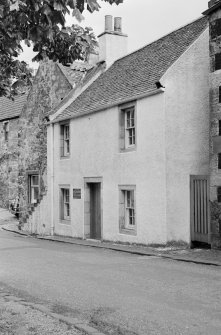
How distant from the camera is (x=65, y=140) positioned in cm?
2395

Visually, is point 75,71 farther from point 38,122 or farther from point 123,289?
point 123,289

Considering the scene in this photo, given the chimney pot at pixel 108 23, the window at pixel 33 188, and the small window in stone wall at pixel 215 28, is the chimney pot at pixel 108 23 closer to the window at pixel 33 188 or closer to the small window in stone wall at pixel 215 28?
the window at pixel 33 188

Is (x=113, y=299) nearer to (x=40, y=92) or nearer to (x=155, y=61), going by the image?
(x=155, y=61)

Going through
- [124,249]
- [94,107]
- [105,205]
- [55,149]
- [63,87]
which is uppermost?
[63,87]

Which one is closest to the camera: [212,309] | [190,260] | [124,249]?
[212,309]

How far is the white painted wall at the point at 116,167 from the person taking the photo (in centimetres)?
1752

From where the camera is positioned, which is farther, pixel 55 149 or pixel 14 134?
pixel 14 134

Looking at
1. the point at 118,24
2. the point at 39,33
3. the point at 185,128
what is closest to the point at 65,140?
the point at 118,24

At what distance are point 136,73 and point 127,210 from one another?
547 cm

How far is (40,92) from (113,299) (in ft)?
63.2

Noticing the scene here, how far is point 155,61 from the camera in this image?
65.9 ft

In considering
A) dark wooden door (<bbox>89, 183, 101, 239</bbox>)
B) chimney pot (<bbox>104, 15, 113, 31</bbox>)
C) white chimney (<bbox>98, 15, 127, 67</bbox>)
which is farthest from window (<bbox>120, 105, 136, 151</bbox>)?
chimney pot (<bbox>104, 15, 113, 31</bbox>)

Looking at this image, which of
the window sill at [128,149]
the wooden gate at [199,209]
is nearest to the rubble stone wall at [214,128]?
the wooden gate at [199,209]

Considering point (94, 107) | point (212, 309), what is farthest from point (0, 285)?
point (94, 107)
